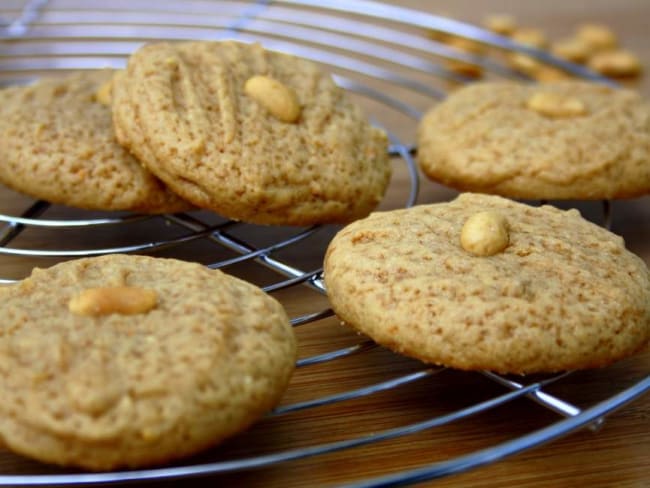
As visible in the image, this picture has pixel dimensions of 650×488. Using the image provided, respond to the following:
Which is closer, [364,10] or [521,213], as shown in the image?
[521,213]

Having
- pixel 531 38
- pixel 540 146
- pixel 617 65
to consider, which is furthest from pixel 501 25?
pixel 540 146

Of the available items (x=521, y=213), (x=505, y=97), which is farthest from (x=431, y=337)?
(x=505, y=97)

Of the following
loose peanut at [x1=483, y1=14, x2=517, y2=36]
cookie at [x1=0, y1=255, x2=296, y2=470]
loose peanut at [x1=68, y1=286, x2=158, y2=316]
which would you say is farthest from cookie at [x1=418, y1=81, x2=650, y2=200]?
loose peanut at [x1=483, y1=14, x2=517, y2=36]

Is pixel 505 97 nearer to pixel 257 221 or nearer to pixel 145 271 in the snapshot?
pixel 257 221

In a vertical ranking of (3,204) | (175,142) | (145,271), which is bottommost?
(3,204)

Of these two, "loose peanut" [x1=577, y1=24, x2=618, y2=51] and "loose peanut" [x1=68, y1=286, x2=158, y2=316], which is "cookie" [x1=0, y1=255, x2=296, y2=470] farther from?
"loose peanut" [x1=577, y1=24, x2=618, y2=51]

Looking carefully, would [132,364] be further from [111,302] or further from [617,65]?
[617,65]
